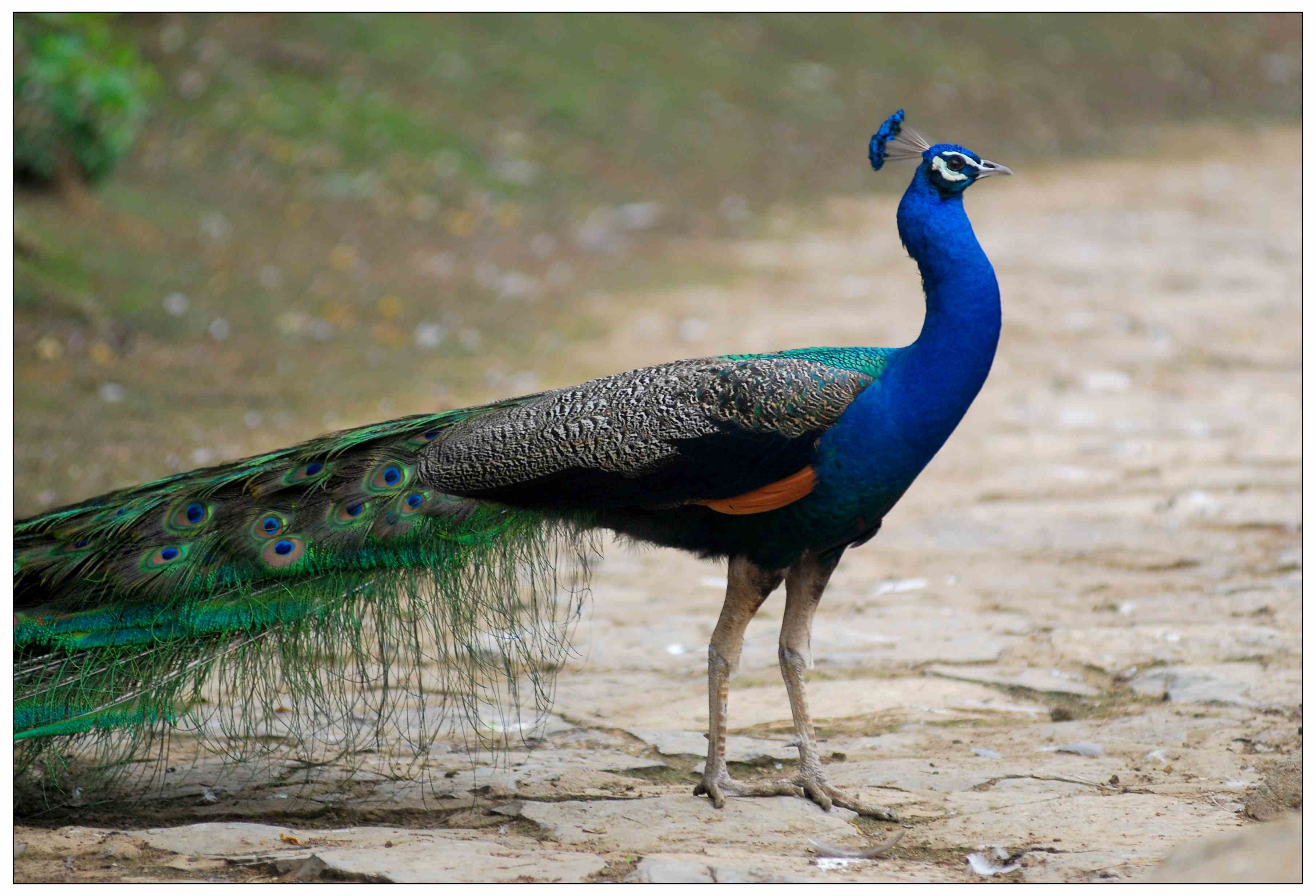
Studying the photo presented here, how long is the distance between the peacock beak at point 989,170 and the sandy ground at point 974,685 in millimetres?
1618

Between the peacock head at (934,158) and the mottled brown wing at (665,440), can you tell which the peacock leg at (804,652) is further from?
the peacock head at (934,158)

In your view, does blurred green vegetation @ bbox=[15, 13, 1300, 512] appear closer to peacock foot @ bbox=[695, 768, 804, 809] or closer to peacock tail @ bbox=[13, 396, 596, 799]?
peacock tail @ bbox=[13, 396, 596, 799]

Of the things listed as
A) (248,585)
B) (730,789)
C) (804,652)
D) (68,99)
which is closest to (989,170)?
(804,652)

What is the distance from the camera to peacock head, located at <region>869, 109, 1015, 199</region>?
3674 mm

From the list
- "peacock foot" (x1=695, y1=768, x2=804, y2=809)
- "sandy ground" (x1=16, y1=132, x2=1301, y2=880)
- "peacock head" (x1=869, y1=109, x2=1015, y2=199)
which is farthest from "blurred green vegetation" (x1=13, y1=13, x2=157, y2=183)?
"peacock foot" (x1=695, y1=768, x2=804, y2=809)

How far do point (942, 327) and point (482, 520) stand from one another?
1.28 metres

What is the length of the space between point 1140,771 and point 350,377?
204 inches

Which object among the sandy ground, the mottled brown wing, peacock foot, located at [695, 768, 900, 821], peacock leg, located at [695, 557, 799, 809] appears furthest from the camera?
peacock leg, located at [695, 557, 799, 809]

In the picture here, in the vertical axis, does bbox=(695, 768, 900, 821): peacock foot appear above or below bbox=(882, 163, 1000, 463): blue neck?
below

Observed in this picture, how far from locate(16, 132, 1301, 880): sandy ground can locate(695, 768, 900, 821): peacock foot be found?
0.13ft

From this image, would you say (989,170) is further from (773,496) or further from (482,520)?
(482,520)

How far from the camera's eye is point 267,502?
145 inches

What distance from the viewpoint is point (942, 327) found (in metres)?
3.57

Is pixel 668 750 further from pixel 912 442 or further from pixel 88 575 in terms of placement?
pixel 88 575
